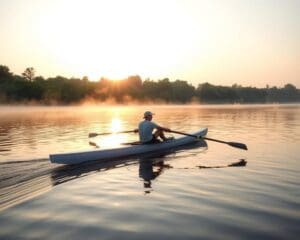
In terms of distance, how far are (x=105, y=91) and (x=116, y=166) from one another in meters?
112

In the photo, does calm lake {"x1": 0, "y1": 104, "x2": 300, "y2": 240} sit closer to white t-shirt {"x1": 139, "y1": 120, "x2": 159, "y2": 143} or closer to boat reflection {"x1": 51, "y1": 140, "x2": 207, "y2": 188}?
boat reflection {"x1": 51, "y1": 140, "x2": 207, "y2": 188}

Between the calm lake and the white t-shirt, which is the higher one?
the white t-shirt

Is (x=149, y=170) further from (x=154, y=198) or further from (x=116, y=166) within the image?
(x=154, y=198)

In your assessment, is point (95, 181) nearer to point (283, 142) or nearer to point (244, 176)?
point (244, 176)

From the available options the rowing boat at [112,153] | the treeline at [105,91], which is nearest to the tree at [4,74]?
the treeline at [105,91]

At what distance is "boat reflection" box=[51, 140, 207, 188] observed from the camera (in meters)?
12.3

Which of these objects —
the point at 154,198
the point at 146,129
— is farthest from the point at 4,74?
the point at 154,198

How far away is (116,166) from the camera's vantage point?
14.3m

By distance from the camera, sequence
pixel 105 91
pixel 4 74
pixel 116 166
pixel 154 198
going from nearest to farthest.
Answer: pixel 154 198 < pixel 116 166 < pixel 4 74 < pixel 105 91

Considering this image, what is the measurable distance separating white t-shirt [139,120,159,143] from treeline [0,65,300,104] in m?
93.5

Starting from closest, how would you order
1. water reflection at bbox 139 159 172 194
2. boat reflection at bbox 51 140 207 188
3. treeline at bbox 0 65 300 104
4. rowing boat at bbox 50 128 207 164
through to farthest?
water reflection at bbox 139 159 172 194 < boat reflection at bbox 51 140 207 188 < rowing boat at bbox 50 128 207 164 < treeline at bbox 0 65 300 104

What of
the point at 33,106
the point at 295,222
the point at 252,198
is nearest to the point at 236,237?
the point at 295,222

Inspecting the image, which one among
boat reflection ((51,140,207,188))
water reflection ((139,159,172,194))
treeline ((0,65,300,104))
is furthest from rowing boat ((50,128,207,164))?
treeline ((0,65,300,104))

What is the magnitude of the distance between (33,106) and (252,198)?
10240cm
